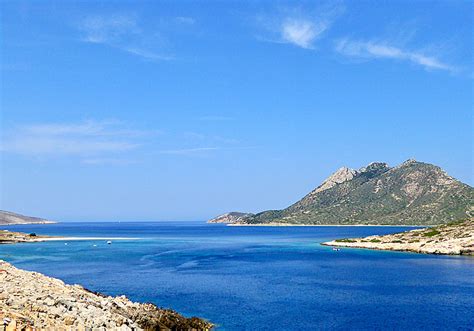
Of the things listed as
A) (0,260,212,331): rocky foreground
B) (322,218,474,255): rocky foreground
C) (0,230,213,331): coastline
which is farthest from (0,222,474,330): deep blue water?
(322,218,474,255): rocky foreground

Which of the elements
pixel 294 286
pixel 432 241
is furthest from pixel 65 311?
pixel 432 241

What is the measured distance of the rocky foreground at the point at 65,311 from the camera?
135 ft

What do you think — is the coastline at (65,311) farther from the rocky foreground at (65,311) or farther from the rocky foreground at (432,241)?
the rocky foreground at (432,241)

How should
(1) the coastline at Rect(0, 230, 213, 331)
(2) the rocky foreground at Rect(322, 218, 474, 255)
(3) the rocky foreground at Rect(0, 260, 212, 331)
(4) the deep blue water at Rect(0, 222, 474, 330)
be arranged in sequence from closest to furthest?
(3) the rocky foreground at Rect(0, 260, 212, 331) < (1) the coastline at Rect(0, 230, 213, 331) < (4) the deep blue water at Rect(0, 222, 474, 330) < (2) the rocky foreground at Rect(322, 218, 474, 255)

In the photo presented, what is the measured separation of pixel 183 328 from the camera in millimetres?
56906

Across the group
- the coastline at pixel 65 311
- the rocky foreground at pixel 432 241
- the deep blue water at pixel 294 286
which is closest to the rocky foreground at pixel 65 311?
the coastline at pixel 65 311

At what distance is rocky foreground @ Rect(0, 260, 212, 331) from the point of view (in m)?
41.2

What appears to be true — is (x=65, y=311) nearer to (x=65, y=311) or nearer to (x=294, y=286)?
(x=65, y=311)

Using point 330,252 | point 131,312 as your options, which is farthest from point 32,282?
point 330,252

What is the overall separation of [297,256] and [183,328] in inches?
4128

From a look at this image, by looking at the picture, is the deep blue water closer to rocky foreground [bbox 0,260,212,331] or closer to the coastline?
rocky foreground [bbox 0,260,212,331]

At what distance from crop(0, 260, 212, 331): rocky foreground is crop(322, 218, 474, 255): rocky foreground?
118m

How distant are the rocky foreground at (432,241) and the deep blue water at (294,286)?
11978 mm

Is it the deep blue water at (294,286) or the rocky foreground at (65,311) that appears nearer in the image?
the rocky foreground at (65,311)
